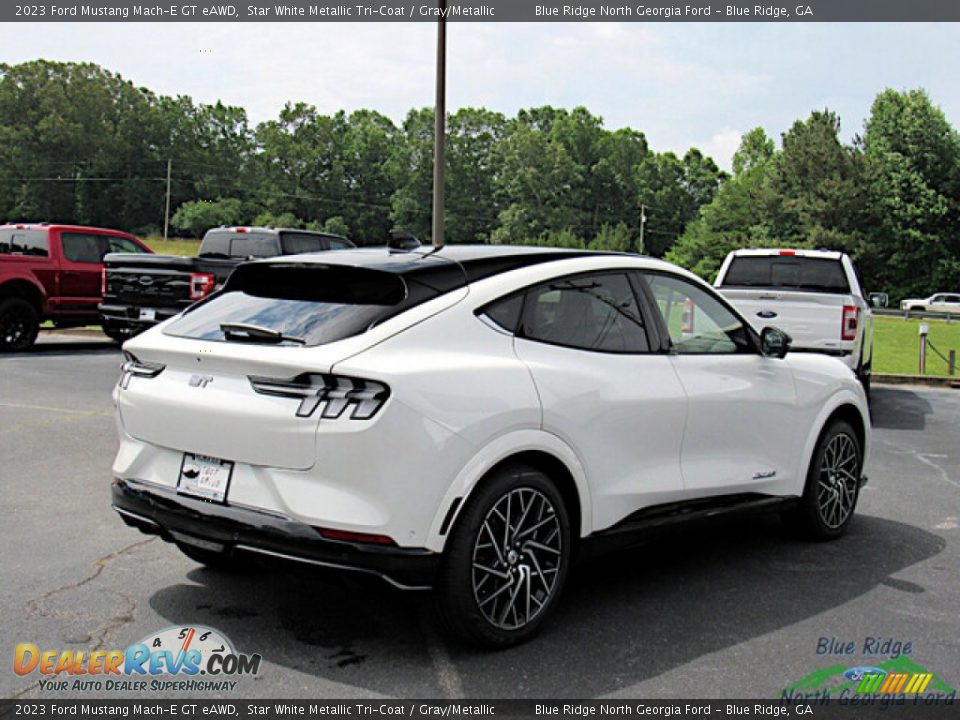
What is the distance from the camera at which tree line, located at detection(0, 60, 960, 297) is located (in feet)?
264

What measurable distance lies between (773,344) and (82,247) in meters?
14.9

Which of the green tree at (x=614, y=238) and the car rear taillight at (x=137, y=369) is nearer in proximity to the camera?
the car rear taillight at (x=137, y=369)

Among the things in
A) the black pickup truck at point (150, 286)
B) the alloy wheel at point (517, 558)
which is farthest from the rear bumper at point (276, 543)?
the black pickup truck at point (150, 286)

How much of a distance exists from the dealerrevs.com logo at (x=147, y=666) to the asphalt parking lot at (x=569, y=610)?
7 cm

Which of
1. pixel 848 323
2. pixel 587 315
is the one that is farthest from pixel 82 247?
pixel 587 315

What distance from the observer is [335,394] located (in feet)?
12.4

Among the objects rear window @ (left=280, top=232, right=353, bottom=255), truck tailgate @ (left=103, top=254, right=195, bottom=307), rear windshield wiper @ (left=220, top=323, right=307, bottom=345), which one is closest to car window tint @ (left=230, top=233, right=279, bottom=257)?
rear window @ (left=280, top=232, right=353, bottom=255)

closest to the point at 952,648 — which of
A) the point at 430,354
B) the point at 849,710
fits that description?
the point at 849,710

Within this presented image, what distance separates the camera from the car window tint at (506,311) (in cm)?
432

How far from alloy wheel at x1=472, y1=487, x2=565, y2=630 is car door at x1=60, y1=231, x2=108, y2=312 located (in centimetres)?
1479

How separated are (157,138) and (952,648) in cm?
12433

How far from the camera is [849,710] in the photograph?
12.2 feet

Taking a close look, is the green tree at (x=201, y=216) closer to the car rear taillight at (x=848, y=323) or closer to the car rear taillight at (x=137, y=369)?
the car rear taillight at (x=848, y=323)

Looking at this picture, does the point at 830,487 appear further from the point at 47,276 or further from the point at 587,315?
the point at 47,276
